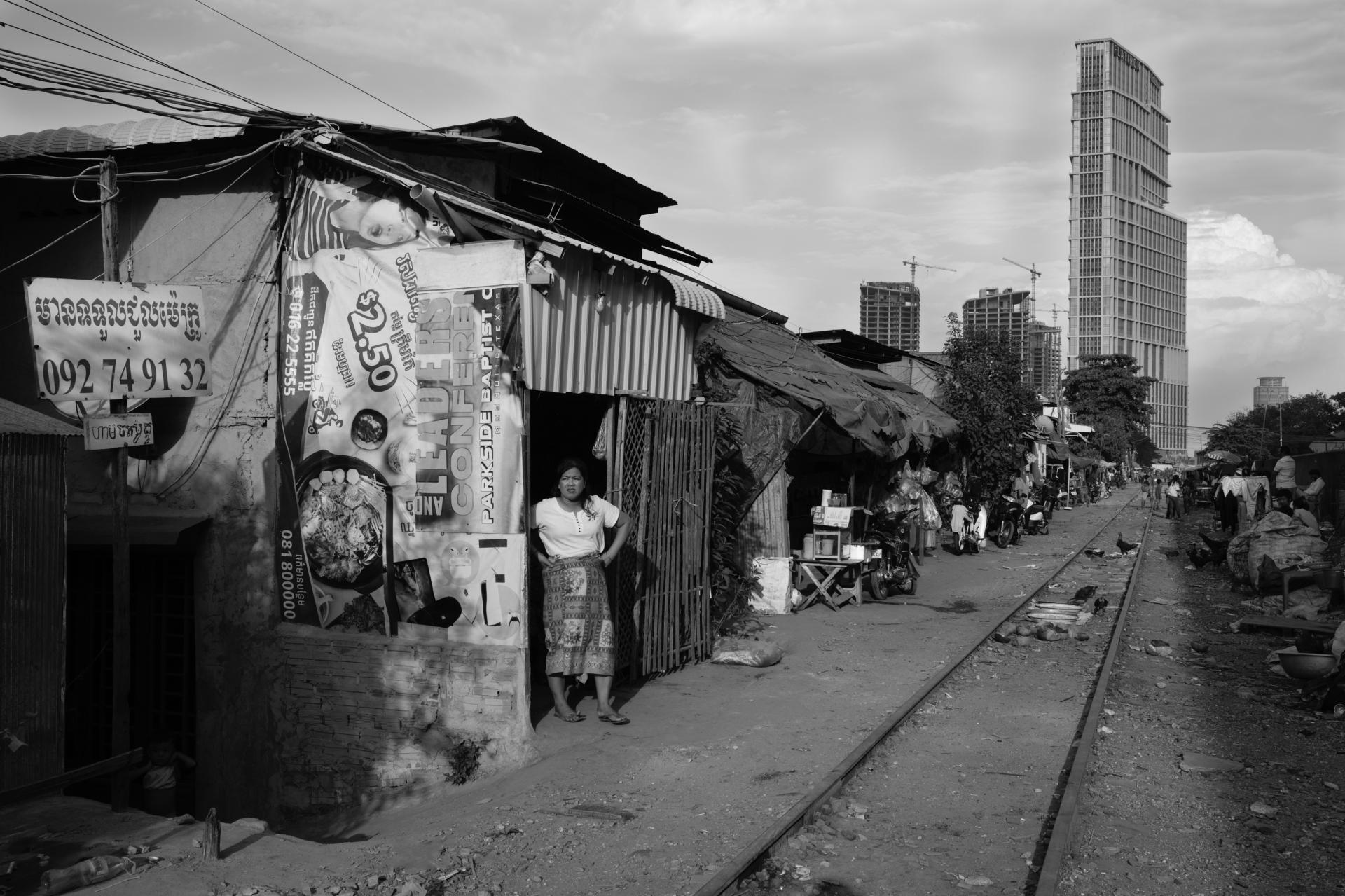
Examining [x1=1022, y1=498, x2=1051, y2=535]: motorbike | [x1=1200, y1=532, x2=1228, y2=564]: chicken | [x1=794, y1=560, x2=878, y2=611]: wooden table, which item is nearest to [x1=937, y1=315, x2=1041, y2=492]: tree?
[x1=1022, y1=498, x2=1051, y2=535]: motorbike

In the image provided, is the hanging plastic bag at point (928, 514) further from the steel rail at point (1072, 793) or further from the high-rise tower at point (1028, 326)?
the high-rise tower at point (1028, 326)

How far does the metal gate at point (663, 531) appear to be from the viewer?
27.5 feet

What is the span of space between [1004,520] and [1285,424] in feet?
241

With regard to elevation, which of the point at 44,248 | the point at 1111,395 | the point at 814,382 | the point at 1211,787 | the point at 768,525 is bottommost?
the point at 1211,787

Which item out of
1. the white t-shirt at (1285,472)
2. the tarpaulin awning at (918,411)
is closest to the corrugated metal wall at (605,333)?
the tarpaulin awning at (918,411)

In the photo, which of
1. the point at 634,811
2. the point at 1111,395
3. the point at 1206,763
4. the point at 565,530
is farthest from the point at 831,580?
the point at 1111,395

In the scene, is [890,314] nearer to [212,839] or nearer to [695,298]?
[695,298]

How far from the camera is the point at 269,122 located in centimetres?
753

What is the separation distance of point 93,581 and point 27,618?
3.23 metres

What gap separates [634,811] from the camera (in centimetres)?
584

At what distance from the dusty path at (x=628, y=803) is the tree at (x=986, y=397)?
1448cm

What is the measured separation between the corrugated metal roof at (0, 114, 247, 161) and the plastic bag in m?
6.20

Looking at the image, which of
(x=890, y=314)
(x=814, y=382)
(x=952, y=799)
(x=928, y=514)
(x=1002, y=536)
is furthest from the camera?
(x=890, y=314)

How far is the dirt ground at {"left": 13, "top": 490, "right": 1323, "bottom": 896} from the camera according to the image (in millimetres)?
4895
